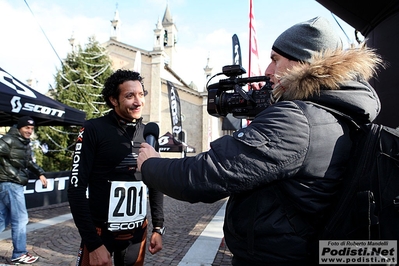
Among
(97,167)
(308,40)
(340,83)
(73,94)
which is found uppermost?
(73,94)

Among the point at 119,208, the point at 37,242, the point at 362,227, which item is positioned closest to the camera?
the point at 362,227

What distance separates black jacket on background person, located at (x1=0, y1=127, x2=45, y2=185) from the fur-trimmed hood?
188 inches

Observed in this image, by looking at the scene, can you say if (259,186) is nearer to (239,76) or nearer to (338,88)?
(338,88)

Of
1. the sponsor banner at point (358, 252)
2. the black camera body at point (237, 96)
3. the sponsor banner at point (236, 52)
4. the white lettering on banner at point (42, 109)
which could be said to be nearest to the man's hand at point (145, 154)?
the black camera body at point (237, 96)

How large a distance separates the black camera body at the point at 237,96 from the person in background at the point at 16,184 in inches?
157

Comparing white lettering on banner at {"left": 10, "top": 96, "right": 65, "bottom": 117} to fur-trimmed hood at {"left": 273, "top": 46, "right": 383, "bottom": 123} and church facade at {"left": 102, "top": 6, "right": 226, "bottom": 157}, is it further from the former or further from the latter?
church facade at {"left": 102, "top": 6, "right": 226, "bottom": 157}

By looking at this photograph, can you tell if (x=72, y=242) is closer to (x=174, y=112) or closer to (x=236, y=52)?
(x=236, y=52)

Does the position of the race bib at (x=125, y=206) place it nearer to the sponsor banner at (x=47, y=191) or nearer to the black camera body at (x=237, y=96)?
the black camera body at (x=237, y=96)

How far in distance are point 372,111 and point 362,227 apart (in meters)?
0.45

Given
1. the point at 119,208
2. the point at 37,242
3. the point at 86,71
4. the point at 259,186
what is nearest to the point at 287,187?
the point at 259,186

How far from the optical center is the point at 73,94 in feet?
69.8

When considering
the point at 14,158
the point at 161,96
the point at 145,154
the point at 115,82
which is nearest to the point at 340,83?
the point at 145,154

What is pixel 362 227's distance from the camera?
39.7 inches

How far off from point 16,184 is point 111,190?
3283 millimetres
